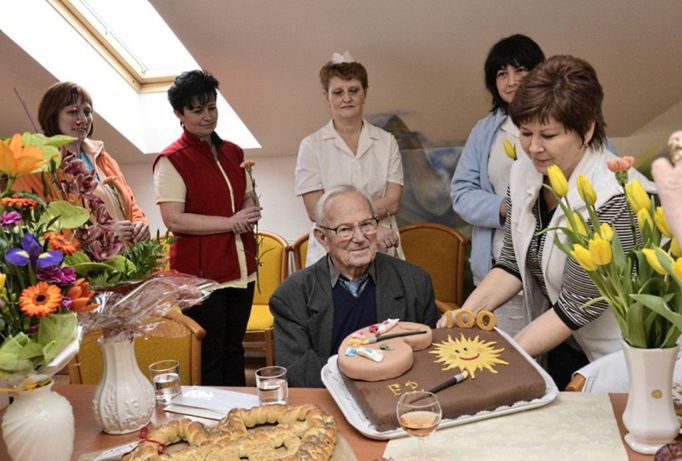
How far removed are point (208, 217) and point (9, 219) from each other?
5.13ft

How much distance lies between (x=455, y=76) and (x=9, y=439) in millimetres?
2620

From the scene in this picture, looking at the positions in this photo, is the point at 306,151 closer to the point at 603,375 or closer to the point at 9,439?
the point at 603,375

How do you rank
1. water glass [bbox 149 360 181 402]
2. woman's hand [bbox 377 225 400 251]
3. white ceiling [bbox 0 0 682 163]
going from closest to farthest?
water glass [bbox 149 360 181 402], woman's hand [bbox 377 225 400 251], white ceiling [bbox 0 0 682 163]

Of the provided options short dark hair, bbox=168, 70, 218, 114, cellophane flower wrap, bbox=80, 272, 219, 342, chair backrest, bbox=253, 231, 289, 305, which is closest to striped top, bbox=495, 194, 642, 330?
cellophane flower wrap, bbox=80, 272, 219, 342

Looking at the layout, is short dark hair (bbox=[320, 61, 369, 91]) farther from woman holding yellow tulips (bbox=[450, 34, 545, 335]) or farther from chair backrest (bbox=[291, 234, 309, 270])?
chair backrest (bbox=[291, 234, 309, 270])

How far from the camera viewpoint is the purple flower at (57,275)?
1.13 metres

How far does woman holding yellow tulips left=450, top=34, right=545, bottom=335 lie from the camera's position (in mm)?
2387

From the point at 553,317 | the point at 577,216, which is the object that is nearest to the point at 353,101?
the point at 553,317

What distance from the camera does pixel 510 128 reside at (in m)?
2.46

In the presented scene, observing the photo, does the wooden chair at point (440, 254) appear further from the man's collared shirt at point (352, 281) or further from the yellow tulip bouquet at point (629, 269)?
the yellow tulip bouquet at point (629, 269)

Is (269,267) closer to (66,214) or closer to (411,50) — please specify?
(411,50)

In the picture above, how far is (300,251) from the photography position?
3.60 meters

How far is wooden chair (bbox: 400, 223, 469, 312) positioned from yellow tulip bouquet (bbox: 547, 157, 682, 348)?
2.15 meters

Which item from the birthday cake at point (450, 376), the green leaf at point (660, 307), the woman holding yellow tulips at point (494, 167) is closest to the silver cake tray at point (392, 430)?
the birthday cake at point (450, 376)
